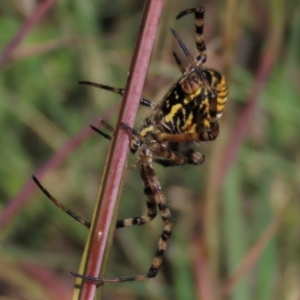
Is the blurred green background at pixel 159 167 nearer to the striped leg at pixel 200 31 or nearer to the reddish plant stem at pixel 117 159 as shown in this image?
the striped leg at pixel 200 31

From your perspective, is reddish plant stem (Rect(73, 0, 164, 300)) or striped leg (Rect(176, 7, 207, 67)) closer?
reddish plant stem (Rect(73, 0, 164, 300))

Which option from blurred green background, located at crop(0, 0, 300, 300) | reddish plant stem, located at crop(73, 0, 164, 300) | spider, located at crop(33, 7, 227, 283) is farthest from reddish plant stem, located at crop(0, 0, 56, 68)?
reddish plant stem, located at crop(73, 0, 164, 300)

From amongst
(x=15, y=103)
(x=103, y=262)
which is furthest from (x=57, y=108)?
(x=103, y=262)

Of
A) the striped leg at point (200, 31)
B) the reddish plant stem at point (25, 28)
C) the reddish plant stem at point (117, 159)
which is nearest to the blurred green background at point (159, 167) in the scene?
the reddish plant stem at point (25, 28)

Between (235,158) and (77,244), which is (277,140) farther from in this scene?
(77,244)

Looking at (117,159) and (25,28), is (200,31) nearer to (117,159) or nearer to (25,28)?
(25,28)

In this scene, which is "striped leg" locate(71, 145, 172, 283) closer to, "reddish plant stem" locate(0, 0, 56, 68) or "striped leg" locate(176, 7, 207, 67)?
"striped leg" locate(176, 7, 207, 67)
